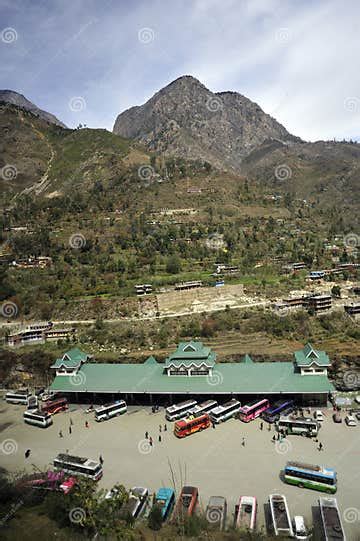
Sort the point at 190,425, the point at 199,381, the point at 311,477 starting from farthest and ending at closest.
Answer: the point at 199,381, the point at 190,425, the point at 311,477

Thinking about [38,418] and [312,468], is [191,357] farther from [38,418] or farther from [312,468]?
[312,468]

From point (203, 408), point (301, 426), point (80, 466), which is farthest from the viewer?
point (203, 408)

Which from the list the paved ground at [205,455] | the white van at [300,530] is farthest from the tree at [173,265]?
the white van at [300,530]

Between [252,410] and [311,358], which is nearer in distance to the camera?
[252,410]

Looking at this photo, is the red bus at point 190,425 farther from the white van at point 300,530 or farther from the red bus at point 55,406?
the red bus at point 55,406

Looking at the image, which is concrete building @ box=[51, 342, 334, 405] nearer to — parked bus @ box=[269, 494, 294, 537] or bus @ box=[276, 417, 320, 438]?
bus @ box=[276, 417, 320, 438]

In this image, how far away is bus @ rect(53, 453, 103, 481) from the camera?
56.6 ft

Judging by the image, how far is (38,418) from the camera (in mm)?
22797

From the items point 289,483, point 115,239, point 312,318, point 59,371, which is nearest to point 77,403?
point 59,371

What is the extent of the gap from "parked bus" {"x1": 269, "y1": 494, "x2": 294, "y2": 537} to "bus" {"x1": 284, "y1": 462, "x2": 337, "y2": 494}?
1.68 meters

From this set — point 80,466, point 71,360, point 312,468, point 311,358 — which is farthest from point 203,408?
point 71,360

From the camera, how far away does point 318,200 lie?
119562 mm

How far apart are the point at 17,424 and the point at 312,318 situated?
1098 inches

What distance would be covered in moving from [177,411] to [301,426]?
22.4ft
